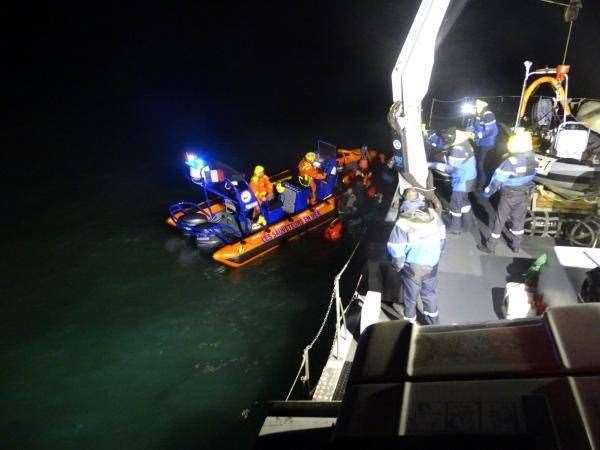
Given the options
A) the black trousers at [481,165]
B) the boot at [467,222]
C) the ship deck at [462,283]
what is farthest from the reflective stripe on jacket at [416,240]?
the black trousers at [481,165]

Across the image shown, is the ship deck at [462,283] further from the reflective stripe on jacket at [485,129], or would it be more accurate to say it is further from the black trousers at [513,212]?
the reflective stripe on jacket at [485,129]

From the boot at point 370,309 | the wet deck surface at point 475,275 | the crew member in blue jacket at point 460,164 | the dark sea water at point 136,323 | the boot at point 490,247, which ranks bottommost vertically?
the dark sea water at point 136,323

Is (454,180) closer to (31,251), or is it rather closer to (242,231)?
(242,231)

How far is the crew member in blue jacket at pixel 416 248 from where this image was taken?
194 inches

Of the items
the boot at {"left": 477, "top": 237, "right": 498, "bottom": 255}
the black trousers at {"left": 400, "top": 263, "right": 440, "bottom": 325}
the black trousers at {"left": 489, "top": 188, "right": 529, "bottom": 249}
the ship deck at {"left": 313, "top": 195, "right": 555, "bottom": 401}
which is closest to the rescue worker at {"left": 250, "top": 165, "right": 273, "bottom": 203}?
the ship deck at {"left": 313, "top": 195, "right": 555, "bottom": 401}

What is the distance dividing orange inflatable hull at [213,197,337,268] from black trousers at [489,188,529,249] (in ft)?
16.6

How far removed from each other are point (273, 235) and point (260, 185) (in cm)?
123

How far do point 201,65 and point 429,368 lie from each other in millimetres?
31017

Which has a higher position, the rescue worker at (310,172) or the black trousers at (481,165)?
the black trousers at (481,165)

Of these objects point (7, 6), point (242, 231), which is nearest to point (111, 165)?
point (242, 231)

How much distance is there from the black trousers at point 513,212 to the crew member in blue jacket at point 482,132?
217 cm

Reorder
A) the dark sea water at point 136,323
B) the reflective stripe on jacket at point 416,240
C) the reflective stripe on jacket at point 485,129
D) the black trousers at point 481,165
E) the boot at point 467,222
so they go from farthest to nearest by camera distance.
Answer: the black trousers at point 481,165, the reflective stripe on jacket at point 485,129, the boot at point 467,222, the dark sea water at point 136,323, the reflective stripe on jacket at point 416,240

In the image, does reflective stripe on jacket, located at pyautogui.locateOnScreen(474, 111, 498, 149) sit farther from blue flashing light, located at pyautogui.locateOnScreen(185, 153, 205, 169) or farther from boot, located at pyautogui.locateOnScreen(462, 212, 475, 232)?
blue flashing light, located at pyautogui.locateOnScreen(185, 153, 205, 169)

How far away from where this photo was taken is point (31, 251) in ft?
38.1
